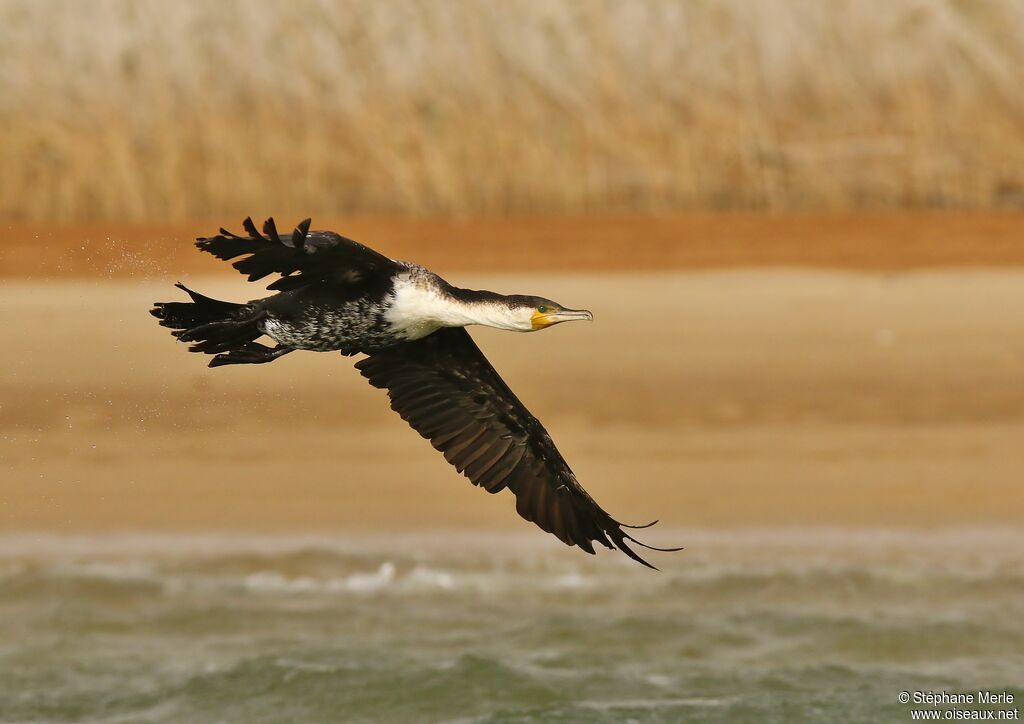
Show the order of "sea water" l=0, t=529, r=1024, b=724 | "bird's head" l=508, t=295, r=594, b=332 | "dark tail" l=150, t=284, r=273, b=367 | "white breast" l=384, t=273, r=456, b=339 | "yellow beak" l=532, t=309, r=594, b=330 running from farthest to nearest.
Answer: "sea water" l=0, t=529, r=1024, b=724 < "dark tail" l=150, t=284, r=273, b=367 < "white breast" l=384, t=273, r=456, b=339 < "bird's head" l=508, t=295, r=594, b=332 < "yellow beak" l=532, t=309, r=594, b=330

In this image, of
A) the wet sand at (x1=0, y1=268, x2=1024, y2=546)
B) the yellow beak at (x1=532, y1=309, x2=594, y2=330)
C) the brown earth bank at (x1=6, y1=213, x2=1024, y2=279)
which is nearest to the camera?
the yellow beak at (x1=532, y1=309, x2=594, y2=330)

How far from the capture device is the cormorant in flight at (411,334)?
7125 mm

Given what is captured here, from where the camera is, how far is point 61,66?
656 inches

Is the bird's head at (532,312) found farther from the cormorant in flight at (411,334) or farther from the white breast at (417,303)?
the white breast at (417,303)

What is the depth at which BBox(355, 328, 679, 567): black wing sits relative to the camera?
823cm

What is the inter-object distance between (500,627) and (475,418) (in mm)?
3039

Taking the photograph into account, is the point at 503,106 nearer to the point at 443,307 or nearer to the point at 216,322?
the point at 216,322

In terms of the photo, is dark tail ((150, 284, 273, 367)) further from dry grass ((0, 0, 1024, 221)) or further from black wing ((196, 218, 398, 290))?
dry grass ((0, 0, 1024, 221))

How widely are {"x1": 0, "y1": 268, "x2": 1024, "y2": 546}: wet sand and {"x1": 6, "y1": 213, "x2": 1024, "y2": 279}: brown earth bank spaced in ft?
1.01

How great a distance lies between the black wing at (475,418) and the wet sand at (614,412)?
10.9 ft

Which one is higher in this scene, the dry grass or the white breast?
the dry grass

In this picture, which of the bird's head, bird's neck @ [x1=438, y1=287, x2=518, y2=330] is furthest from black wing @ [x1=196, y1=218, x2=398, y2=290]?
the bird's head

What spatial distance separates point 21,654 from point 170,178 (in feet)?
19.2

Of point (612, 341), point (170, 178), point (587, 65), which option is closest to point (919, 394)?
point (612, 341)
